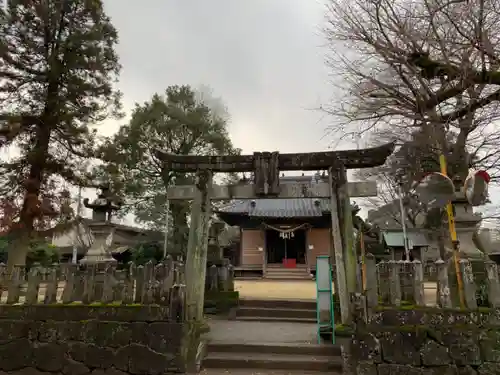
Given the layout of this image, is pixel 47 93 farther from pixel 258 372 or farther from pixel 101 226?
pixel 258 372

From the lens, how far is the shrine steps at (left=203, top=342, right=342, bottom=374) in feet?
18.6

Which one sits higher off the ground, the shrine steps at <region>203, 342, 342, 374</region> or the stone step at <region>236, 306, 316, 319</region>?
the stone step at <region>236, 306, 316, 319</region>

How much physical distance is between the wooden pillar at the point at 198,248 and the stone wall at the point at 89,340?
0.81 metres

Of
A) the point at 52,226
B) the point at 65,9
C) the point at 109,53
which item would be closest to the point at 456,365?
the point at 52,226

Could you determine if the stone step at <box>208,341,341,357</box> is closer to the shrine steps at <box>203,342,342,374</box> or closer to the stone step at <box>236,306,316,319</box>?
the shrine steps at <box>203,342,342,374</box>

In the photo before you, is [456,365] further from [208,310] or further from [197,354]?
[208,310]

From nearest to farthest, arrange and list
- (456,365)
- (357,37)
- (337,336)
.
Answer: (456,365), (337,336), (357,37)

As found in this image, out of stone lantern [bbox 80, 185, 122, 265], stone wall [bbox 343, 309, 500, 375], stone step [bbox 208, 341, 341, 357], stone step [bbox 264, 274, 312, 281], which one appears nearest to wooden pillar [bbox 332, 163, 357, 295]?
stone wall [bbox 343, 309, 500, 375]

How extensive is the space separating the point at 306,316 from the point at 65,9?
13724 mm

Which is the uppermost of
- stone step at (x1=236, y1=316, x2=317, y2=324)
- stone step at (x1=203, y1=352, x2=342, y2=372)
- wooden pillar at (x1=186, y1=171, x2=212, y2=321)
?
wooden pillar at (x1=186, y1=171, x2=212, y2=321)

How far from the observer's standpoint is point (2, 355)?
19.5 feet

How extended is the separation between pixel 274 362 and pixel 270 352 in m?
0.43

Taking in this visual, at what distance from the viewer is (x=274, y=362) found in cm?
573

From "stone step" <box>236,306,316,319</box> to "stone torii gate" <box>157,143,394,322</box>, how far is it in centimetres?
223
